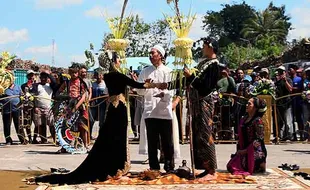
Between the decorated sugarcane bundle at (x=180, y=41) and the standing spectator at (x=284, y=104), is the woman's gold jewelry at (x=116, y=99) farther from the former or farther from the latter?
the standing spectator at (x=284, y=104)

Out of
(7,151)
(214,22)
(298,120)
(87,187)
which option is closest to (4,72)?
(87,187)

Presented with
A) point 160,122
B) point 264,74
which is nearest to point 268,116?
point 264,74

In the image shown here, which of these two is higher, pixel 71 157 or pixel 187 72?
pixel 187 72

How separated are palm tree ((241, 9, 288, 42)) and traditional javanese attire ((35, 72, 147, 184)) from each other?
64550 millimetres

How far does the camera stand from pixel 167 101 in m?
8.65

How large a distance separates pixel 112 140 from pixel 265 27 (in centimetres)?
6623

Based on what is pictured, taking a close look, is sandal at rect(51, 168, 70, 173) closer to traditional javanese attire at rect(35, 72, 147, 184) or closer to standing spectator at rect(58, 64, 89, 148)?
traditional javanese attire at rect(35, 72, 147, 184)

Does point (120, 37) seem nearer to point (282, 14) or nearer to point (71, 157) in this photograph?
point (71, 157)

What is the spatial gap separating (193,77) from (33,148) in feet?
19.0

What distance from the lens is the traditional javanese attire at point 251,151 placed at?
8.71 m

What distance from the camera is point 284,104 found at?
1352 centimetres

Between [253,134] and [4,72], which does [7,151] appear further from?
[253,134]

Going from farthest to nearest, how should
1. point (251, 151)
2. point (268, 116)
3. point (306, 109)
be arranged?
point (306, 109)
point (268, 116)
point (251, 151)

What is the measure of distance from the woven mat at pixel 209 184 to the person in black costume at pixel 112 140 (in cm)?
29
